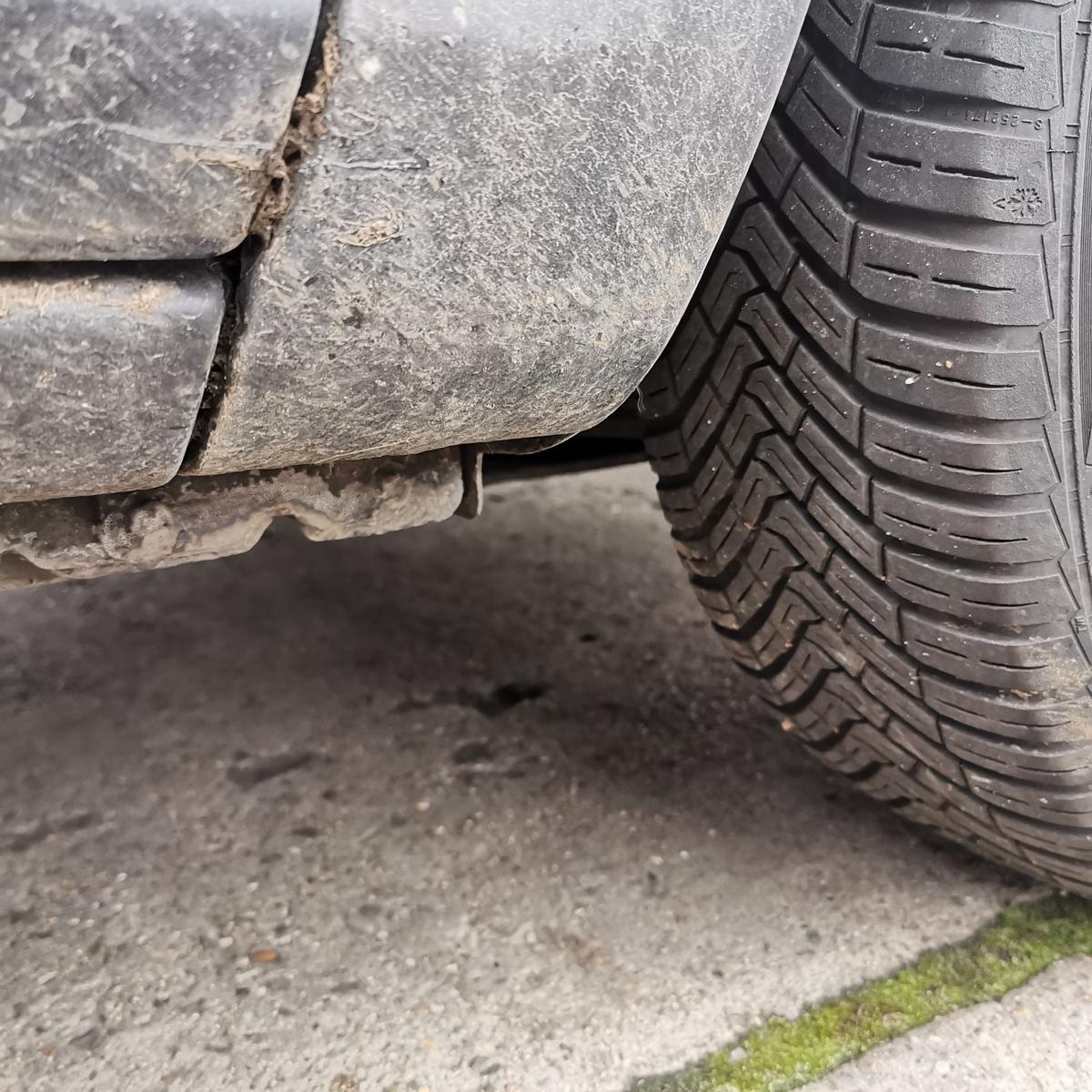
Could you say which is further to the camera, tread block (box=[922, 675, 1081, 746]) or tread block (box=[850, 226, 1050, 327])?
tread block (box=[922, 675, 1081, 746])

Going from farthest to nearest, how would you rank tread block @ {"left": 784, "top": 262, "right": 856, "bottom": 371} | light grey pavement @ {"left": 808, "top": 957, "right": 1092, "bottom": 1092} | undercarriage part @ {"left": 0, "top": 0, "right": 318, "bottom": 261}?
1. light grey pavement @ {"left": 808, "top": 957, "right": 1092, "bottom": 1092}
2. tread block @ {"left": 784, "top": 262, "right": 856, "bottom": 371}
3. undercarriage part @ {"left": 0, "top": 0, "right": 318, "bottom": 261}

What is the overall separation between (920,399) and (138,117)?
64 cm

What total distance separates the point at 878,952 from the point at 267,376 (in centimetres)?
94

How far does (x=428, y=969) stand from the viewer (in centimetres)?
110

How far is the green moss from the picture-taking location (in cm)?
99

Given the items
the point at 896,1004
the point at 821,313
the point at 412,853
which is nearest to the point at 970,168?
the point at 821,313

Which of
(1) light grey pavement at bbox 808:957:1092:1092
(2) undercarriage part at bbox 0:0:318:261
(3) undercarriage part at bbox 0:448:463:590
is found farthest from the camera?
(1) light grey pavement at bbox 808:957:1092:1092

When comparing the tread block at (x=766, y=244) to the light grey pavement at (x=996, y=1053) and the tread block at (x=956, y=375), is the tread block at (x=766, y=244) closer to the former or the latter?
the tread block at (x=956, y=375)

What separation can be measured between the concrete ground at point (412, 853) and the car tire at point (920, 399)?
0.30 metres

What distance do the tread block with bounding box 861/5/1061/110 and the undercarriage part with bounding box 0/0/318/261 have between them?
502 millimetres

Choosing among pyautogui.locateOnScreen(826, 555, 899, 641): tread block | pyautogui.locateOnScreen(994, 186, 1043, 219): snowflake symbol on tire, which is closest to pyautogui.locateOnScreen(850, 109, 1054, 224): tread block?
pyautogui.locateOnScreen(994, 186, 1043, 219): snowflake symbol on tire

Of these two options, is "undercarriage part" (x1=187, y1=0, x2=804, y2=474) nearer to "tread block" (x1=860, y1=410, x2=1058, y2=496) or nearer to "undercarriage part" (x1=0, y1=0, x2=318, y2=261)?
"undercarriage part" (x1=0, y1=0, x2=318, y2=261)

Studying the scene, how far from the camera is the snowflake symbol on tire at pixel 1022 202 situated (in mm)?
801

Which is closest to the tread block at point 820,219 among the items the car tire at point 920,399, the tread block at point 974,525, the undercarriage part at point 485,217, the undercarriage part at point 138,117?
the car tire at point 920,399
